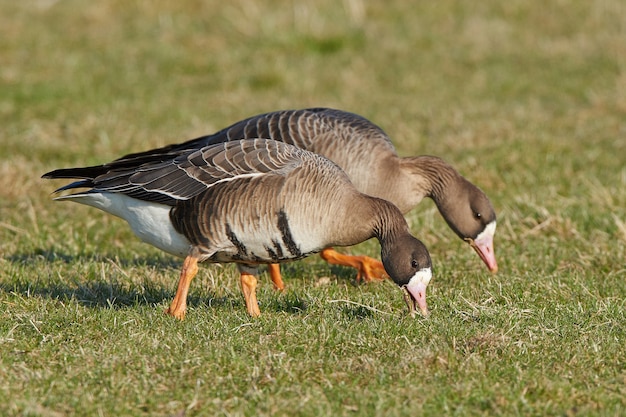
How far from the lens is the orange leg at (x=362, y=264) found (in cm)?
745

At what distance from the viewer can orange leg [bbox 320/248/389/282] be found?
24.5 ft

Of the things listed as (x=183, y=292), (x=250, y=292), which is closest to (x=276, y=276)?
(x=250, y=292)

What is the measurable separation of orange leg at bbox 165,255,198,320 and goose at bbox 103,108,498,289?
47.9 inches

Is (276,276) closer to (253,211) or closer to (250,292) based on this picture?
(250,292)

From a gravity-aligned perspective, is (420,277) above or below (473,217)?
above

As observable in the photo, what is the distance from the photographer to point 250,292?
21.0 feet

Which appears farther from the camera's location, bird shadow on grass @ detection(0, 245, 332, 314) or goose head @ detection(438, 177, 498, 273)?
goose head @ detection(438, 177, 498, 273)

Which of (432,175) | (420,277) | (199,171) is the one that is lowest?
(420,277)

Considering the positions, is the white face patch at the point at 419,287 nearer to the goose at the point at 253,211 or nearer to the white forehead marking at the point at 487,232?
the goose at the point at 253,211

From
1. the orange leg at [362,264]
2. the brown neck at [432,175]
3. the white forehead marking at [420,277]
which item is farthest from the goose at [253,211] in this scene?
the brown neck at [432,175]

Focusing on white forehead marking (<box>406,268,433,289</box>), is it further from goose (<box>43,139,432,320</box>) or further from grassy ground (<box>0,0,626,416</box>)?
grassy ground (<box>0,0,626,416</box>)

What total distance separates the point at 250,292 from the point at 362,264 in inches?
60.2

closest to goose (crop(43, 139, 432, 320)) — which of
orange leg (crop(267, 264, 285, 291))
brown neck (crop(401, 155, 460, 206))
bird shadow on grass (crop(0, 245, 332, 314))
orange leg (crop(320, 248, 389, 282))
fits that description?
bird shadow on grass (crop(0, 245, 332, 314))

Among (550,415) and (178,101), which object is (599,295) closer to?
(550,415)
